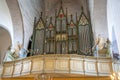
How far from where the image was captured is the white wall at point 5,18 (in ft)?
47.4

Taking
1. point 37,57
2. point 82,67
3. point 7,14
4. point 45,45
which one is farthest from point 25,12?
point 82,67

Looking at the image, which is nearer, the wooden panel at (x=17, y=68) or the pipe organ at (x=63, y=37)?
the wooden panel at (x=17, y=68)

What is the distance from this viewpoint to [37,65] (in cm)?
1122

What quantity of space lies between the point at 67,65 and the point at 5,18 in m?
6.38

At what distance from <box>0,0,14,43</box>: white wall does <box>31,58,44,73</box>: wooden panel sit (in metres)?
4.44

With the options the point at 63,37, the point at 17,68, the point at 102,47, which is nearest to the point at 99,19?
the point at 102,47

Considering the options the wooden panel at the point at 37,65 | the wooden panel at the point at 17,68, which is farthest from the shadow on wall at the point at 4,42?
the wooden panel at the point at 37,65

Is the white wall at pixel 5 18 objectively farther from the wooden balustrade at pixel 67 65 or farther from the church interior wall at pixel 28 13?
the wooden balustrade at pixel 67 65

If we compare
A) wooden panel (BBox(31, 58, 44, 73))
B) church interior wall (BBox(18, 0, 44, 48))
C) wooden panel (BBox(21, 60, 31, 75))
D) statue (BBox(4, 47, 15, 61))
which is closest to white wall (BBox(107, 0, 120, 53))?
wooden panel (BBox(31, 58, 44, 73))

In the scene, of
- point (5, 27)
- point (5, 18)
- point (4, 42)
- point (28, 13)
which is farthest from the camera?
point (4, 42)

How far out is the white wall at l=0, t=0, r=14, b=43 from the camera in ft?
47.4

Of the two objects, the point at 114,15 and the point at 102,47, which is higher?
the point at 114,15

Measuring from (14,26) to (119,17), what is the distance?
25.5 ft

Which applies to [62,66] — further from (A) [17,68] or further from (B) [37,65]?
(A) [17,68]
